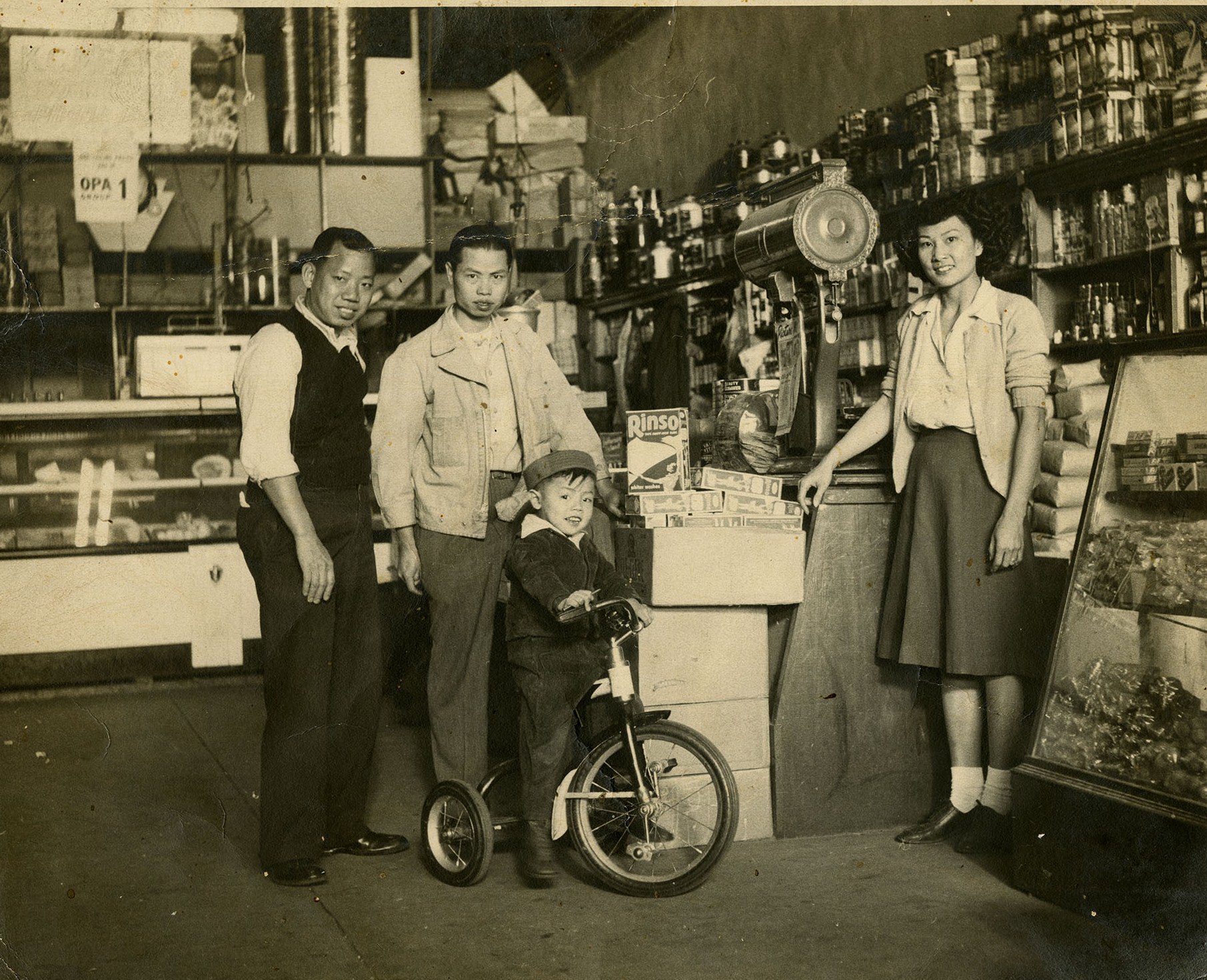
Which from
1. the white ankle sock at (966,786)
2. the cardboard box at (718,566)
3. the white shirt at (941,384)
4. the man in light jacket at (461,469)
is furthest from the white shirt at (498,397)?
the white ankle sock at (966,786)

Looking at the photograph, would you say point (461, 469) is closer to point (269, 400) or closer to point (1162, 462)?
point (269, 400)

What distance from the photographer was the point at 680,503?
11.3ft

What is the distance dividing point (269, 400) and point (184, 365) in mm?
3454

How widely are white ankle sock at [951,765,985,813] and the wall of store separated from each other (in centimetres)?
399

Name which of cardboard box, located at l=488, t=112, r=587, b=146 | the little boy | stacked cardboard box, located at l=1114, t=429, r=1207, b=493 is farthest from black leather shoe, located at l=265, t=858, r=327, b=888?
cardboard box, located at l=488, t=112, r=587, b=146

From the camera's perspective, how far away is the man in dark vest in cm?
306

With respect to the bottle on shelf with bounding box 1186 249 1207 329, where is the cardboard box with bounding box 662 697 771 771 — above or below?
below

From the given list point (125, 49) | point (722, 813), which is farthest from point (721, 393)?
point (125, 49)

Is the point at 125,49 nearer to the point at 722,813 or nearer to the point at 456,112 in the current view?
the point at 456,112

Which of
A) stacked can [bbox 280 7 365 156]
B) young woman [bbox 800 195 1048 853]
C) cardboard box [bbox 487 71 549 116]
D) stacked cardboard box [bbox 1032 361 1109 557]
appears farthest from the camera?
cardboard box [bbox 487 71 549 116]

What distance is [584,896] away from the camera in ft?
9.91

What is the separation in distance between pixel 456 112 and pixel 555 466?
5839mm

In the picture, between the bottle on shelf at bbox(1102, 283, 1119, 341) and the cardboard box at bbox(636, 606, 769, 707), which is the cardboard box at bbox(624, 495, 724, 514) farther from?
the bottle on shelf at bbox(1102, 283, 1119, 341)

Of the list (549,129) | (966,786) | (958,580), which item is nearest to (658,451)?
(958,580)
